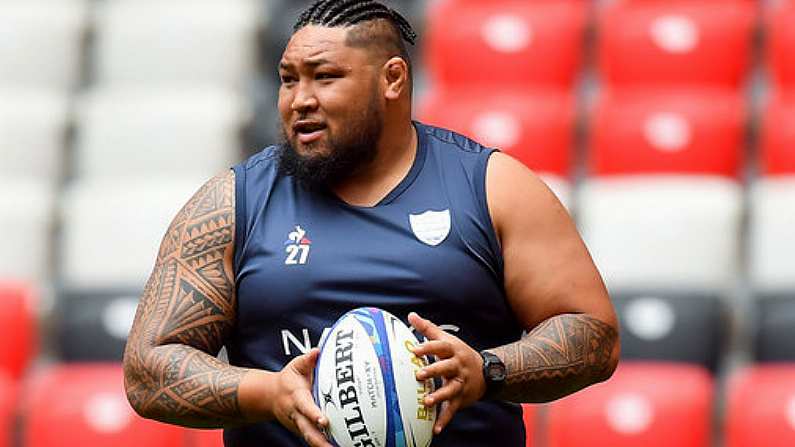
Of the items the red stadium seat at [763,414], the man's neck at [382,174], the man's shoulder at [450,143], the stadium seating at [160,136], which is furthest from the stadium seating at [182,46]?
the man's neck at [382,174]

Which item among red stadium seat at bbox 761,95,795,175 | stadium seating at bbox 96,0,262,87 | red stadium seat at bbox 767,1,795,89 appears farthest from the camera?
stadium seating at bbox 96,0,262,87

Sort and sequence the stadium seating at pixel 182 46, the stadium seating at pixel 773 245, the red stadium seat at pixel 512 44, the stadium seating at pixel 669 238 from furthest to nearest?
1. the stadium seating at pixel 182 46
2. the red stadium seat at pixel 512 44
3. the stadium seating at pixel 669 238
4. the stadium seating at pixel 773 245

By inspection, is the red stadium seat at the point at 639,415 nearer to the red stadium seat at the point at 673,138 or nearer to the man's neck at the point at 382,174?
the red stadium seat at the point at 673,138

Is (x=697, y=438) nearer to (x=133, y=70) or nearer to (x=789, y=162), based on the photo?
(x=789, y=162)

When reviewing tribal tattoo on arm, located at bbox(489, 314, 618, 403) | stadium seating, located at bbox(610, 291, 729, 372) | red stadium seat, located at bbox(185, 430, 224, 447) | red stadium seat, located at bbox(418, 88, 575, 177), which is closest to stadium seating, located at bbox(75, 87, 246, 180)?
red stadium seat, located at bbox(418, 88, 575, 177)

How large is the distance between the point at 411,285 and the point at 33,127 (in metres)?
4.06

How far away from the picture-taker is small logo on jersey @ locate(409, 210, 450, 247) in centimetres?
372

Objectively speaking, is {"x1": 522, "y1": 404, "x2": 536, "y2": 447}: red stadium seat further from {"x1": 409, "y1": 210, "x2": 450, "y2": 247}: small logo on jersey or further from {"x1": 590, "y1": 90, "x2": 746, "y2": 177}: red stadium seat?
{"x1": 409, "y1": 210, "x2": 450, "y2": 247}: small logo on jersey

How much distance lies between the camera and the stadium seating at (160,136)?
288 inches

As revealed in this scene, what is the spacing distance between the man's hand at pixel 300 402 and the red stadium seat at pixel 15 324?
3181mm

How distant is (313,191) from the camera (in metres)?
3.84

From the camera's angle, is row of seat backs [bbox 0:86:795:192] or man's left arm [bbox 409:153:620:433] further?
row of seat backs [bbox 0:86:795:192]

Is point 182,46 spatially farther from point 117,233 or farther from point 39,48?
point 117,233

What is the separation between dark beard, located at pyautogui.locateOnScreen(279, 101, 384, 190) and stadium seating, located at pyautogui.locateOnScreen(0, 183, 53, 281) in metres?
3.24
